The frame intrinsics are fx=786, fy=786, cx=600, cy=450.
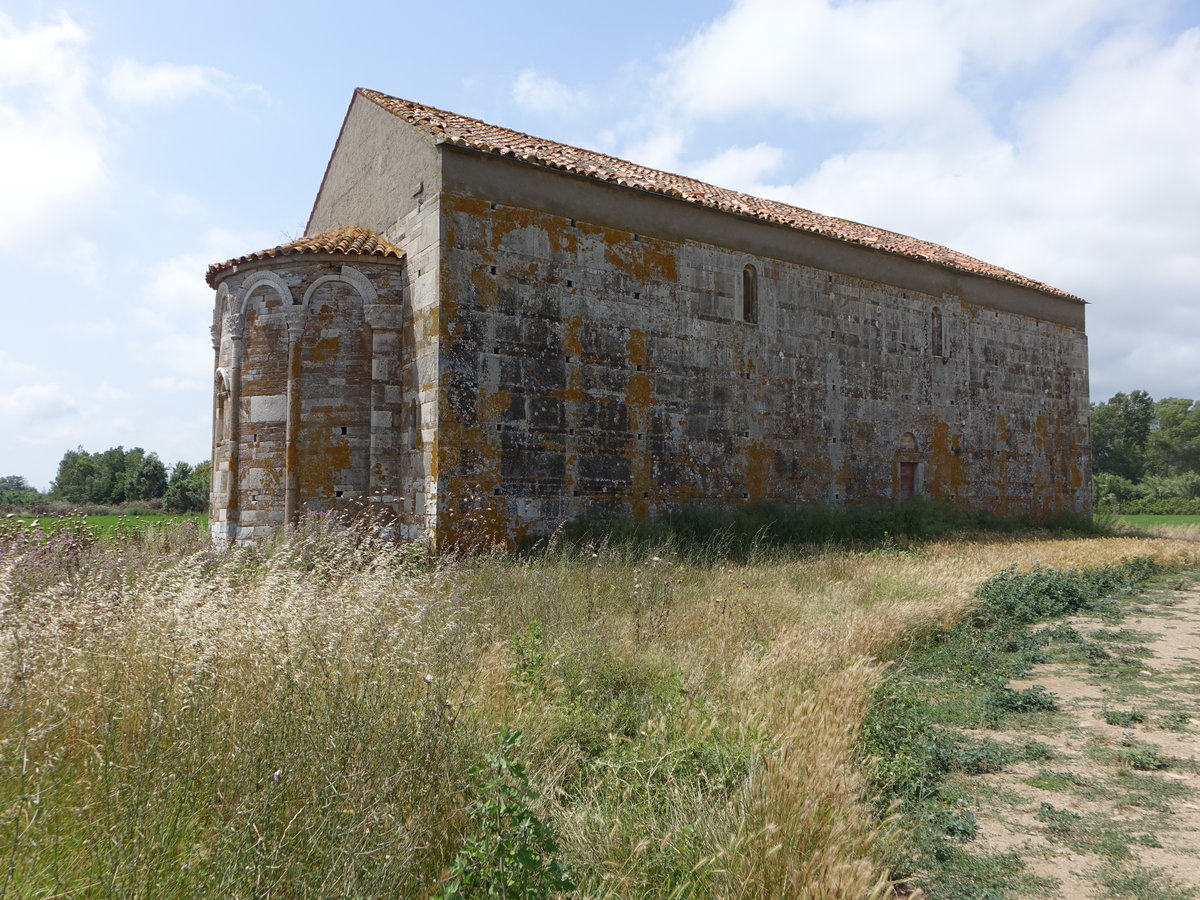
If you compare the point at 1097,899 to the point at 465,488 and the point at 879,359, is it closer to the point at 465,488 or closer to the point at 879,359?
the point at 465,488

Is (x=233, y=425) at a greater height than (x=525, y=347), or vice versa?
(x=525, y=347)

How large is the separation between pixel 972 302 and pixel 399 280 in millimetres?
13485

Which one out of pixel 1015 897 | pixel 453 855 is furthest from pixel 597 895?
pixel 1015 897

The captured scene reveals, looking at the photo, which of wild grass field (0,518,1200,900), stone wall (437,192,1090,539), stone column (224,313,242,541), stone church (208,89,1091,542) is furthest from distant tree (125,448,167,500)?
wild grass field (0,518,1200,900)

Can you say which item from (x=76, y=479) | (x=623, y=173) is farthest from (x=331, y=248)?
(x=76, y=479)

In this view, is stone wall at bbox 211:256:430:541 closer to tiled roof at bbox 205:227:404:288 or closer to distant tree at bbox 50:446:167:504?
tiled roof at bbox 205:227:404:288

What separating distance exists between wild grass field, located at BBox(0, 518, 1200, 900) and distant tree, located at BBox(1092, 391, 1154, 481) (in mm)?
52918

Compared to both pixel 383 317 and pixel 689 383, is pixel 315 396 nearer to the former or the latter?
pixel 383 317

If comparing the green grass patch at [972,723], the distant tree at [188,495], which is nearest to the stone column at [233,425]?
the green grass patch at [972,723]

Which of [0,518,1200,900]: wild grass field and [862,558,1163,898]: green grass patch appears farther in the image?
[862,558,1163,898]: green grass patch

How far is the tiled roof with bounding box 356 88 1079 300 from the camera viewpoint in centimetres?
1195

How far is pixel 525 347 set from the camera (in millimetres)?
11648

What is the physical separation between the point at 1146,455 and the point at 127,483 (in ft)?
199

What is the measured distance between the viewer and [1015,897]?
3.40 meters
